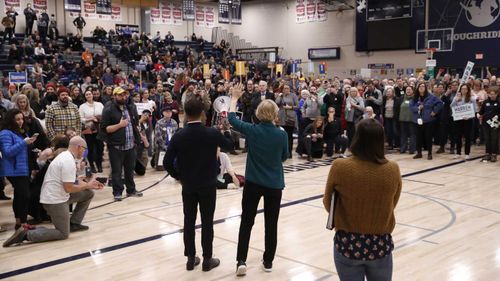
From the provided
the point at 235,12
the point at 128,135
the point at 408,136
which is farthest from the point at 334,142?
the point at 235,12

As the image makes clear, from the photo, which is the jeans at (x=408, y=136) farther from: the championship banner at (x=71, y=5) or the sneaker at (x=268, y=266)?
the championship banner at (x=71, y=5)

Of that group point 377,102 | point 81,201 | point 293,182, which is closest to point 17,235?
point 81,201

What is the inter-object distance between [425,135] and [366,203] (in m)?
9.13

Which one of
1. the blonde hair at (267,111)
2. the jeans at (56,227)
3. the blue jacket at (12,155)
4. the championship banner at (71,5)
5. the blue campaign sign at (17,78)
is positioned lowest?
the jeans at (56,227)

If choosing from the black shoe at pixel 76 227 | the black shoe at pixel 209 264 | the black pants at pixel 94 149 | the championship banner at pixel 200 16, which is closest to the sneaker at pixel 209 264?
the black shoe at pixel 209 264

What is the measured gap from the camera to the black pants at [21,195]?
5719mm

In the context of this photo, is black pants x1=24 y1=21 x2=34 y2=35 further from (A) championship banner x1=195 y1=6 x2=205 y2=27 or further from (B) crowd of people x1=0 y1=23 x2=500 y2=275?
(A) championship banner x1=195 y1=6 x2=205 y2=27

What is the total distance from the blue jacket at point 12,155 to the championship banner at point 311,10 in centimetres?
2458

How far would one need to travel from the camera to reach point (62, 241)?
5.48 m

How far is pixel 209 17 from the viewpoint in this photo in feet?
104

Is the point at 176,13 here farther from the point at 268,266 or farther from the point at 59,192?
the point at 268,266

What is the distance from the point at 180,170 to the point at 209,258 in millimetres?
868

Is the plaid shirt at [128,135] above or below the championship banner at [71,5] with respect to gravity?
below

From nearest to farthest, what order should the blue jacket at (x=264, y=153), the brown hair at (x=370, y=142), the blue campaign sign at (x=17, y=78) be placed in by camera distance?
the brown hair at (x=370, y=142) < the blue jacket at (x=264, y=153) < the blue campaign sign at (x=17, y=78)
